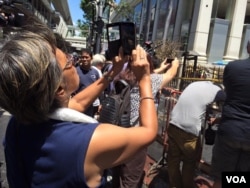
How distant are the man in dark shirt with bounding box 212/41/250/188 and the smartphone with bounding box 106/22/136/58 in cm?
145

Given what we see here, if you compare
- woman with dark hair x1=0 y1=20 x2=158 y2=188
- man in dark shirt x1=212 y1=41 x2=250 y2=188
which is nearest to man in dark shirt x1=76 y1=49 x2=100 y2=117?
man in dark shirt x1=212 y1=41 x2=250 y2=188

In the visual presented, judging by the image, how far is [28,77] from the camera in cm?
132

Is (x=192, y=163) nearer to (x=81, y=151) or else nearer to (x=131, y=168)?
(x=131, y=168)

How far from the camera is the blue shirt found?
1387 millimetres

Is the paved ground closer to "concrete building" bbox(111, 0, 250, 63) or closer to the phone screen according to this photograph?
the phone screen

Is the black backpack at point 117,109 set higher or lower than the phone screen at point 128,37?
lower

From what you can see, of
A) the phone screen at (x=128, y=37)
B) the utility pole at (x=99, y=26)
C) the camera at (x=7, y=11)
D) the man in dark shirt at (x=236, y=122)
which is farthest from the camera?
the utility pole at (x=99, y=26)

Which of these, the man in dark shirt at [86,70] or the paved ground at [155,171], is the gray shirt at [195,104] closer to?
the paved ground at [155,171]

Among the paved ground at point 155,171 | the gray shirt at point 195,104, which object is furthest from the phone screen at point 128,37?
the paved ground at point 155,171

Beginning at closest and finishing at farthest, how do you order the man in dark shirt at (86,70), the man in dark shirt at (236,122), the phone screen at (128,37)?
1. the phone screen at (128,37)
2. the man in dark shirt at (236,122)
3. the man in dark shirt at (86,70)

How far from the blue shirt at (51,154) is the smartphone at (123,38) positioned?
2.00ft

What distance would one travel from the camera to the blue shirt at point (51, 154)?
139 centimetres

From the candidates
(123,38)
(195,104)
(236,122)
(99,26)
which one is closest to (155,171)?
(195,104)

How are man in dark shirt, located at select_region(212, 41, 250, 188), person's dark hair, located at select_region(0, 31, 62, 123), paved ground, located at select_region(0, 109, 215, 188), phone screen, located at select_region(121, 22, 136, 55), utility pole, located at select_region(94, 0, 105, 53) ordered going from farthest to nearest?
utility pole, located at select_region(94, 0, 105, 53) → paved ground, located at select_region(0, 109, 215, 188) → man in dark shirt, located at select_region(212, 41, 250, 188) → phone screen, located at select_region(121, 22, 136, 55) → person's dark hair, located at select_region(0, 31, 62, 123)
